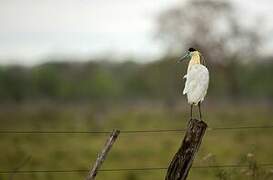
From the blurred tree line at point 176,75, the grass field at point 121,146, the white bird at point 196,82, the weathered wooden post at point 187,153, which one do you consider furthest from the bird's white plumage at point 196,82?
the blurred tree line at point 176,75

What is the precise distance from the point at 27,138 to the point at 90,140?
2.37 meters

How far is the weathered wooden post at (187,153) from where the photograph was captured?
6.55 meters

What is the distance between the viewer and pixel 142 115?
1385 inches

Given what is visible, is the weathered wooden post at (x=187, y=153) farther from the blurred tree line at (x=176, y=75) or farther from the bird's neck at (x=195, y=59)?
the blurred tree line at (x=176, y=75)

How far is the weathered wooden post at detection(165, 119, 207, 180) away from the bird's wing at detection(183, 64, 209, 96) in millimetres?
1090

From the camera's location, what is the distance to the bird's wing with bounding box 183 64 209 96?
7.60m

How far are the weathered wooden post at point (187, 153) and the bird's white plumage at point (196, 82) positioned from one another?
3.58ft

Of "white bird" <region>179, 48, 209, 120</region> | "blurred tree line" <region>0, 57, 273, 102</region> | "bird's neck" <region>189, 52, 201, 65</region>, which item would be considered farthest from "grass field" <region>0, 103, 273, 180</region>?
"blurred tree line" <region>0, 57, 273, 102</region>

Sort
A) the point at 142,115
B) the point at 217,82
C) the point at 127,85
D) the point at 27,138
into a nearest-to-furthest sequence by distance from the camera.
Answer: the point at 27,138 → the point at 142,115 → the point at 217,82 → the point at 127,85

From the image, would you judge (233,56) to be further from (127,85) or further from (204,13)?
(127,85)

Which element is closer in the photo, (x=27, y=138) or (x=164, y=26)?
(x=27, y=138)

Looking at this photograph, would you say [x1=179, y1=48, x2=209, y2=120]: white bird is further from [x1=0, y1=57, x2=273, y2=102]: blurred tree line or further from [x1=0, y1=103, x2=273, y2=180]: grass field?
[x1=0, y1=57, x2=273, y2=102]: blurred tree line

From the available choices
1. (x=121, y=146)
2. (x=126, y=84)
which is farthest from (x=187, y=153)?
(x=126, y=84)

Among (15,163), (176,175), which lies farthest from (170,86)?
(176,175)
